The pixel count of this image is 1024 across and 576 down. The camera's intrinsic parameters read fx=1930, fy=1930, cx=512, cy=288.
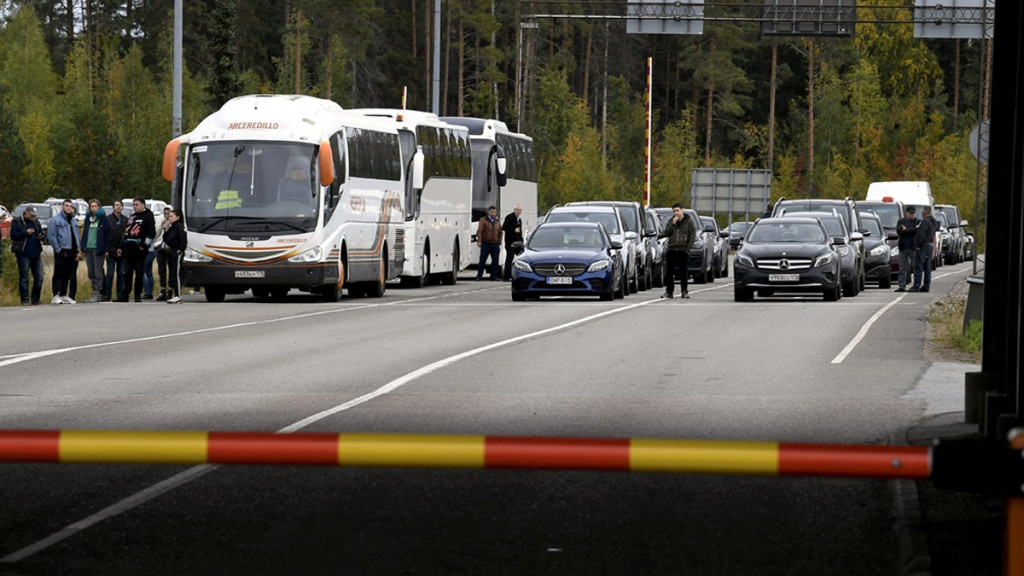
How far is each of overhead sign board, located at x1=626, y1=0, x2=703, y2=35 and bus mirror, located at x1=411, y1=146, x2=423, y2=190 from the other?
32.6ft

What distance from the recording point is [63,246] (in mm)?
32500

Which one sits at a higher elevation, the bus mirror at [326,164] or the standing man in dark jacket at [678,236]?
the bus mirror at [326,164]

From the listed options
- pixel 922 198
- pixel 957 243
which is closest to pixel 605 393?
pixel 922 198

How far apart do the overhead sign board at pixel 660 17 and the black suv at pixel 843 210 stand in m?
8.22

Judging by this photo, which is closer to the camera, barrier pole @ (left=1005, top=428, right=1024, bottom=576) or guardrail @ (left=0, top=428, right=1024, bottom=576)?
barrier pole @ (left=1005, top=428, right=1024, bottom=576)

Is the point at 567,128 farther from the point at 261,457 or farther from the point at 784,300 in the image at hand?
the point at 261,457

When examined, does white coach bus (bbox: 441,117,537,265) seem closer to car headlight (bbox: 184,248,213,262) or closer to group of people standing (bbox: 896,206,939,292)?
group of people standing (bbox: 896,206,939,292)

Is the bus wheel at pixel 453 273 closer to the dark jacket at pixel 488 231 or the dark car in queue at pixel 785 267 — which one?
the dark jacket at pixel 488 231

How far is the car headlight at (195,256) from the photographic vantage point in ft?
110

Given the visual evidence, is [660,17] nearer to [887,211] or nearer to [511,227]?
[511,227]

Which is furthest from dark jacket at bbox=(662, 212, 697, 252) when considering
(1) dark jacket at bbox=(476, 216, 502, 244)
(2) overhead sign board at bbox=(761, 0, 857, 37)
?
(2) overhead sign board at bbox=(761, 0, 857, 37)

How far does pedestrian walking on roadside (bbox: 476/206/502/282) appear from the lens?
154 feet

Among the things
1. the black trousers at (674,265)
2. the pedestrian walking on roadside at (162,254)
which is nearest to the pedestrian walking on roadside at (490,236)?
the black trousers at (674,265)

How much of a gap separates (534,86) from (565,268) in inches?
2566
